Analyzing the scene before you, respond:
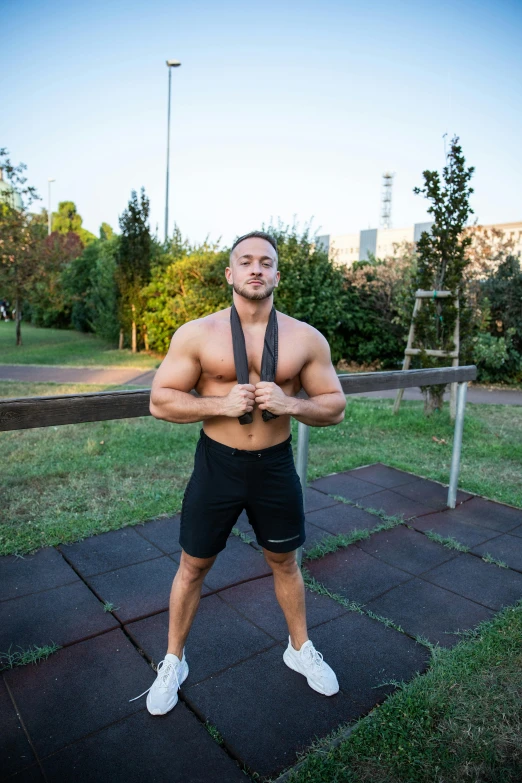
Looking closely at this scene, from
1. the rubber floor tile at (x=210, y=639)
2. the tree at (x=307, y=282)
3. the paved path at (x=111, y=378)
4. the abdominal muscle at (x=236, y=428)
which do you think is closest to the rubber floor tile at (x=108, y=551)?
the rubber floor tile at (x=210, y=639)

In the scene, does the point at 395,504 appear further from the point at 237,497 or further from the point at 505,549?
the point at 237,497

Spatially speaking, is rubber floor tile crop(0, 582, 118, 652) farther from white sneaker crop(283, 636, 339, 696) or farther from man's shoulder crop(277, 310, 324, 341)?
Answer: man's shoulder crop(277, 310, 324, 341)

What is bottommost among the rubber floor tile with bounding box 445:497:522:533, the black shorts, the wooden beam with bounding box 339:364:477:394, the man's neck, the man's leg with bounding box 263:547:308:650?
the rubber floor tile with bounding box 445:497:522:533

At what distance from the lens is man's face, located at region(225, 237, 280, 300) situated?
1977 millimetres

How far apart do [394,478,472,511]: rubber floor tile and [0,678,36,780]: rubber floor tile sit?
3260mm

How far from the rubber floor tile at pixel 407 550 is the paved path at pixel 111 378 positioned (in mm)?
5730

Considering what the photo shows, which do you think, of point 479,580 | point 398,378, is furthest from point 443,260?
point 479,580

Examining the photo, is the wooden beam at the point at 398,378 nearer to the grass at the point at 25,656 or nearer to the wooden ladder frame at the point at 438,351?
the grass at the point at 25,656

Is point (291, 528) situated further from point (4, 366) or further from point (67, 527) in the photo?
point (4, 366)

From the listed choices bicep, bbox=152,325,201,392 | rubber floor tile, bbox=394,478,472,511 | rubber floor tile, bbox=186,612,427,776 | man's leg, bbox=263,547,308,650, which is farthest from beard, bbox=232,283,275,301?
rubber floor tile, bbox=394,478,472,511

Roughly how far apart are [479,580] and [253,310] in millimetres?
2231

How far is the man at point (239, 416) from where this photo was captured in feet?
6.39

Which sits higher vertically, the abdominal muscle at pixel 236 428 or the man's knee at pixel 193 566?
the abdominal muscle at pixel 236 428

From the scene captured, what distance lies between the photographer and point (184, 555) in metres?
2.09
